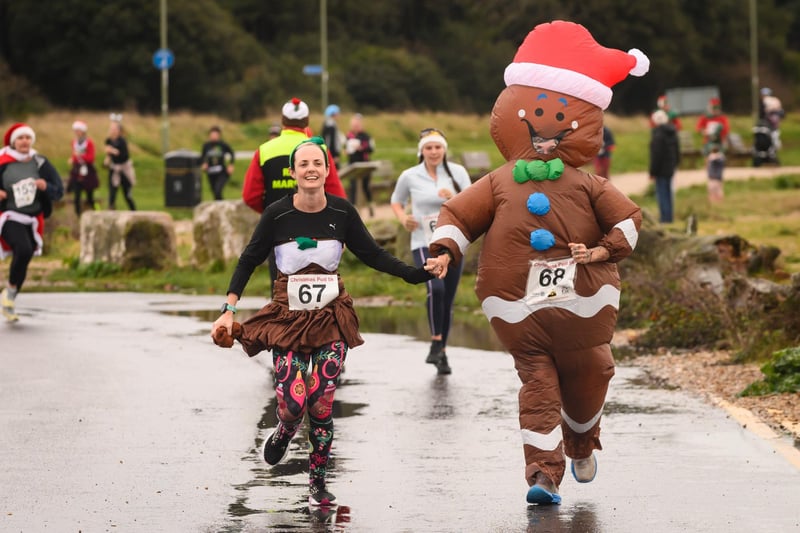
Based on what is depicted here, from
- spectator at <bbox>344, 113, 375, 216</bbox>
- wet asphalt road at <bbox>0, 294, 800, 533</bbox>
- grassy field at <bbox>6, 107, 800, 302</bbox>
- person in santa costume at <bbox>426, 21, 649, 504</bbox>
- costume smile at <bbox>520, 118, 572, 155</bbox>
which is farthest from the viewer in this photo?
spectator at <bbox>344, 113, 375, 216</bbox>

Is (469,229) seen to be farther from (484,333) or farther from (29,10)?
(29,10)

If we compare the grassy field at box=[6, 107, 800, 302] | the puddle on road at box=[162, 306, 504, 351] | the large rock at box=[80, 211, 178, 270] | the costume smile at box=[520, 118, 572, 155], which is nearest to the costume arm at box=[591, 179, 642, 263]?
the costume smile at box=[520, 118, 572, 155]

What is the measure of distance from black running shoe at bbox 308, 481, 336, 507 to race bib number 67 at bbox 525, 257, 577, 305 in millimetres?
1292

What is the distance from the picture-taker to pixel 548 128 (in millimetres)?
8234

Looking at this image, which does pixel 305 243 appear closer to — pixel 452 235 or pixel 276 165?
pixel 452 235

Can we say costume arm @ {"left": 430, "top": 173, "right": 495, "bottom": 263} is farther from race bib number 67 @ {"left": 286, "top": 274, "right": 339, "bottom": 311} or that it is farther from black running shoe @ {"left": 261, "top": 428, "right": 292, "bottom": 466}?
black running shoe @ {"left": 261, "top": 428, "right": 292, "bottom": 466}

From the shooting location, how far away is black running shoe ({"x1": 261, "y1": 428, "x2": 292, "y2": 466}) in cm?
829

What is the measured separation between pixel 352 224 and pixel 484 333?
23.3 feet

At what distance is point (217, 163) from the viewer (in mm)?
31094

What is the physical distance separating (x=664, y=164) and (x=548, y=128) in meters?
16.3

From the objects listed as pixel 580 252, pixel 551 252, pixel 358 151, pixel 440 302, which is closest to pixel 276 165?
pixel 440 302

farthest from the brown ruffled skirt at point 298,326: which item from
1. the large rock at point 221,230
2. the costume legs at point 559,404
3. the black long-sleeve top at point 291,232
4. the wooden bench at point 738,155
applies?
the wooden bench at point 738,155

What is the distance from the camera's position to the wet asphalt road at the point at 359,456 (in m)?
7.50

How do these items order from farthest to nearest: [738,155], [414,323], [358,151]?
[738,155]
[358,151]
[414,323]
